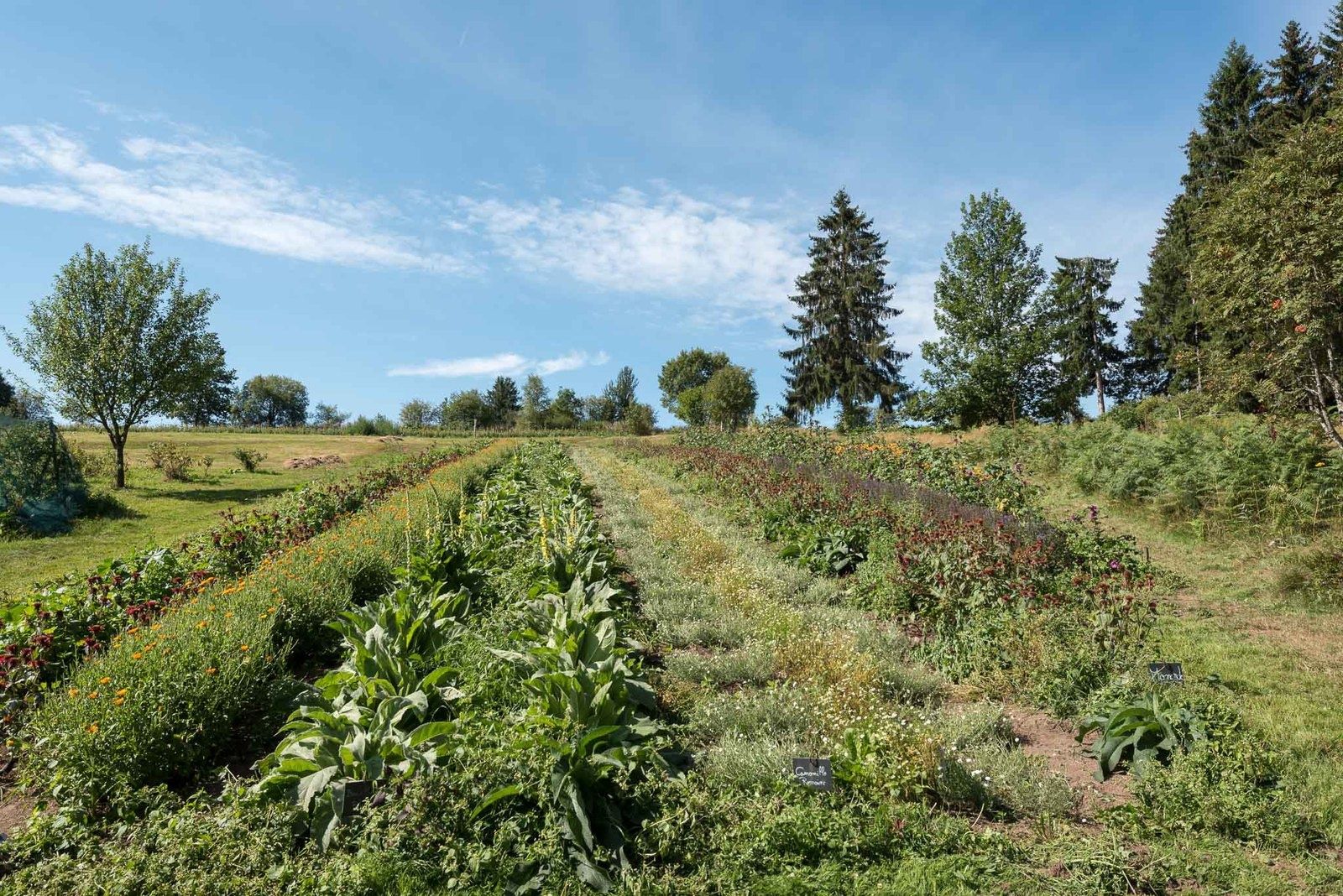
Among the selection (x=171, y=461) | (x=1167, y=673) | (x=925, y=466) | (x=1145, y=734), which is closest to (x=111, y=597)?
(x=1145, y=734)

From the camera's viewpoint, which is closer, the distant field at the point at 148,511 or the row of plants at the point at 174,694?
the row of plants at the point at 174,694

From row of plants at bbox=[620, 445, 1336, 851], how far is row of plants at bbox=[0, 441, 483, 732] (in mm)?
7016

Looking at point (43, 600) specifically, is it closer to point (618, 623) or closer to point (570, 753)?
point (618, 623)

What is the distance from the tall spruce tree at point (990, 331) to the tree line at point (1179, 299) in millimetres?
76

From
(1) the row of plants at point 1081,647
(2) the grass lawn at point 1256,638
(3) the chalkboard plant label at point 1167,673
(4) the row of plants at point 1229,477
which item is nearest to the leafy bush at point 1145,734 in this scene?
(1) the row of plants at point 1081,647

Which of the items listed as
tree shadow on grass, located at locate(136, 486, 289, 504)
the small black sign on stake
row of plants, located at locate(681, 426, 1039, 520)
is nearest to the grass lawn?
row of plants, located at locate(681, 426, 1039, 520)

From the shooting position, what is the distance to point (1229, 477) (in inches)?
385

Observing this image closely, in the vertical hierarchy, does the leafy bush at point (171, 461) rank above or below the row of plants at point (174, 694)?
above

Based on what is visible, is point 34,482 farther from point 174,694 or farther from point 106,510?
point 174,694

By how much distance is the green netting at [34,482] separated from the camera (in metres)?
13.1

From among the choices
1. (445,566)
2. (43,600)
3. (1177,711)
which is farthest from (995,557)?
(43,600)

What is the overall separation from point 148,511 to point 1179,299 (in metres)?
45.6

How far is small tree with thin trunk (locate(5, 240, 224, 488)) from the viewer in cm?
2005

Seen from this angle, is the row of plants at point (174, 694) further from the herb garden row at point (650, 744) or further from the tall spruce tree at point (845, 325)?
the tall spruce tree at point (845, 325)
